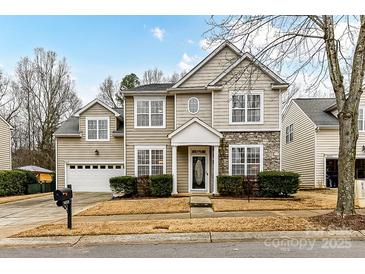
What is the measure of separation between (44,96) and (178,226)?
25.7 m

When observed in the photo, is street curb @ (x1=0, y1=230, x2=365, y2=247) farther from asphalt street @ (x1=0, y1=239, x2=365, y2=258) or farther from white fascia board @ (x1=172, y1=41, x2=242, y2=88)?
white fascia board @ (x1=172, y1=41, x2=242, y2=88)

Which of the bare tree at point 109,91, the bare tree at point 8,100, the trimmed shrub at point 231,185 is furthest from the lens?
the bare tree at point 109,91

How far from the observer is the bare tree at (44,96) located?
26219 mm

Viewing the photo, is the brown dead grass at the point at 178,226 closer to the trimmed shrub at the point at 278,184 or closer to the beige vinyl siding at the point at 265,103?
the trimmed shrub at the point at 278,184

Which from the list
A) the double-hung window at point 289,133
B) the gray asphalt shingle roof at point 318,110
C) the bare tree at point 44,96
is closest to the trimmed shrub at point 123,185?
the gray asphalt shingle roof at point 318,110

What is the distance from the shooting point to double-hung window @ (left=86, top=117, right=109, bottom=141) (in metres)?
18.8

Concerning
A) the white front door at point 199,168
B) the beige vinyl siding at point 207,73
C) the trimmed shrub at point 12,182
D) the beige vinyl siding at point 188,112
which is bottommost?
the trimmed shrub at point 12,182

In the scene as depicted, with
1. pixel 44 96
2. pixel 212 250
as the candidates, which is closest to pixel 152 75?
pixel 44 96

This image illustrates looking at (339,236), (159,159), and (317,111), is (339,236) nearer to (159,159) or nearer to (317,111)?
(159,159)

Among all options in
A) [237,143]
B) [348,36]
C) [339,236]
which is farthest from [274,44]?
[237,143]

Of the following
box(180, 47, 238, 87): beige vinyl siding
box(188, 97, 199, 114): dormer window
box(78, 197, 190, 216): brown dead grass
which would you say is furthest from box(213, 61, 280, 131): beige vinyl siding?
box(78, 197, 190, 216): brown dead grass

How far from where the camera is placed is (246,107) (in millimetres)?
14484

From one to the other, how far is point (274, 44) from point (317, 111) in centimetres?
1364
